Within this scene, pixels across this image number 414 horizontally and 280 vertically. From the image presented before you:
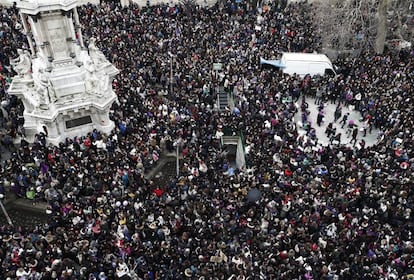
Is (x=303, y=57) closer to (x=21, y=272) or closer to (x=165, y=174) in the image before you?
(x=165, y=174)

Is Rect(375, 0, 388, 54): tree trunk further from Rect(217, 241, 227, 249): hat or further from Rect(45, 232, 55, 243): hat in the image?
Rect(45, 232, 55, 243): hat

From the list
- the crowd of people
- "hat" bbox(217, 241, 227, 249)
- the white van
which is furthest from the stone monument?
the white van

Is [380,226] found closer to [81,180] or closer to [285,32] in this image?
[81,180]

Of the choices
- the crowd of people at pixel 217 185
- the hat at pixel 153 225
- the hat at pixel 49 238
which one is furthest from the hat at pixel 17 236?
the hat at pixel 153 225

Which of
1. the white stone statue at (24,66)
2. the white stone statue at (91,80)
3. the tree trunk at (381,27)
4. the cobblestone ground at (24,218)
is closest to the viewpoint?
the cobblestone ground at (24,218)

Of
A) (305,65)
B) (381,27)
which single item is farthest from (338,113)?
(381,27)

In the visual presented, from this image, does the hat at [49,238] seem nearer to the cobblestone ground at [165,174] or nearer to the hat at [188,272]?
the hat at [188,272]

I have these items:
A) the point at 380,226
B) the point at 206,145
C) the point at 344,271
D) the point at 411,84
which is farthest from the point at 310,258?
the point at 411,84
